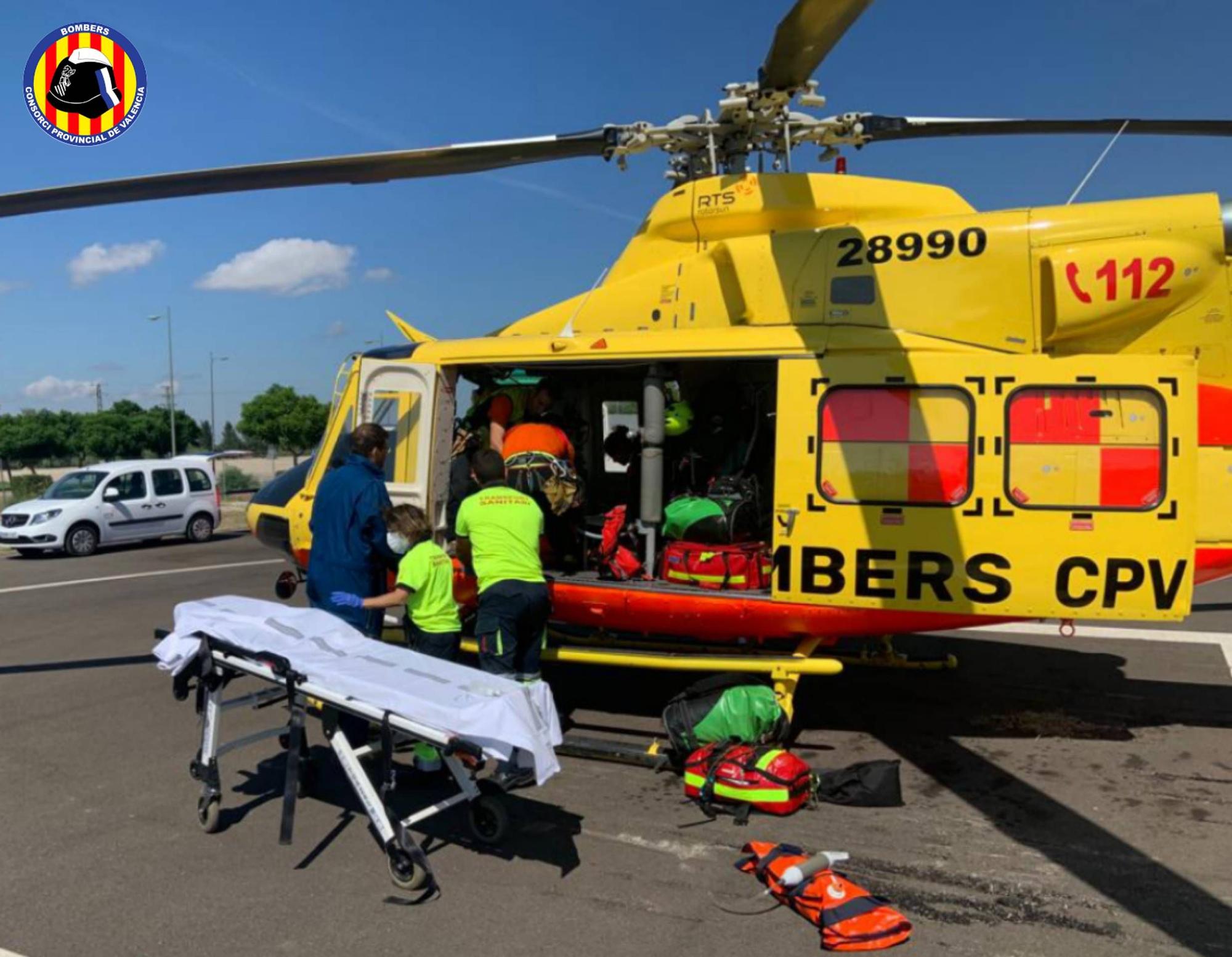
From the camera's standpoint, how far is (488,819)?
14.7 feet

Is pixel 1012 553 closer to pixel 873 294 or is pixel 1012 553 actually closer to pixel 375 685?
pixel 873 294

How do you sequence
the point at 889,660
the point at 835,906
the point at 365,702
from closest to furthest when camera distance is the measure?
1. the point at 835,906
2. the point at 365,702
3. the point at 889,660

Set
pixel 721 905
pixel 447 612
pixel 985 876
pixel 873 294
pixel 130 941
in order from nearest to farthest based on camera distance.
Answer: pixel 130 941, pixel 721 905, pixel 985 876, pixel 447 612, pixel 873 294

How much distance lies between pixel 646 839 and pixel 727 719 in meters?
1.08

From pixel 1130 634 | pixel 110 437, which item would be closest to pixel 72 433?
pixel 110 437

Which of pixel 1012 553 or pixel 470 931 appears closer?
pixel 470 931

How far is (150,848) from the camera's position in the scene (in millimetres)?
4578

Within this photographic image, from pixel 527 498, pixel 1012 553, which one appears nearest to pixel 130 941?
pixel 527 498

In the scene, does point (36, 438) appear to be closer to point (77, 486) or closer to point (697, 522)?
point (77, 486)

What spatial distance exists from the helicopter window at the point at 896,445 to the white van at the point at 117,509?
52.8 ft

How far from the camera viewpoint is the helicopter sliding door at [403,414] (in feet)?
21.9

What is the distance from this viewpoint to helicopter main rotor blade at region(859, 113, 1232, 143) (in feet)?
18.7

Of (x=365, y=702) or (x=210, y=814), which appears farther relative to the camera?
(x=210, y=814)

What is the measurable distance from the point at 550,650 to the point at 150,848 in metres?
2.54
